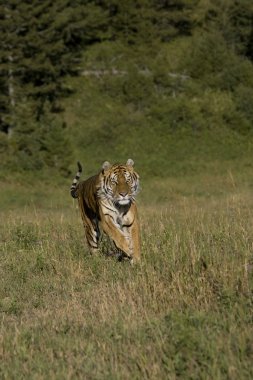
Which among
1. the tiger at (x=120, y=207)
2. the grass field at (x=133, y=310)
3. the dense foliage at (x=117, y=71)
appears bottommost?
the grass field at (x=133, y=310)

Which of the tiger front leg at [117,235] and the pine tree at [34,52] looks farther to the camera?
the pine tree at [34,52]

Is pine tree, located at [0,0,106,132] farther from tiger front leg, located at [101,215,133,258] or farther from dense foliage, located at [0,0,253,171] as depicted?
tiger front leg, located at [101,215,133,258]

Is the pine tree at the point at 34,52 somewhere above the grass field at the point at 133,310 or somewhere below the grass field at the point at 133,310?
above

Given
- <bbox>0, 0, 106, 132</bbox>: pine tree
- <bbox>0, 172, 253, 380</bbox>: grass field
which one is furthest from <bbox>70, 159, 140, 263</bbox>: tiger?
<bbox>0, 0, 106, 132</bbox>: pine tree

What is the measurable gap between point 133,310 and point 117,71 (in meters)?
31.6

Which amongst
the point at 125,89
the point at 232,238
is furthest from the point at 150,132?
the point at 232,238

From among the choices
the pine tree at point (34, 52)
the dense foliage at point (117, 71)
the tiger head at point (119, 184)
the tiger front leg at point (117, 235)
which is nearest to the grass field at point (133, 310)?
the tiger front leg at point (117, 235)

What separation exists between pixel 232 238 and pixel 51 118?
20044 millimetres

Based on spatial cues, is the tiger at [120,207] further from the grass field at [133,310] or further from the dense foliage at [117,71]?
the dense foliage at [117,71]

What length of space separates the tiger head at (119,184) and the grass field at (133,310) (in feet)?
2.29

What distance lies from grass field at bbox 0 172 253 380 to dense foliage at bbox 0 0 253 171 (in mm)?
18140

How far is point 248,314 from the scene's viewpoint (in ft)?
17.3

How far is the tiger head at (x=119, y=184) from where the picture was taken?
8.21 meters

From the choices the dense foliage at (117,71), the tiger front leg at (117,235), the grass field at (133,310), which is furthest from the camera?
the dense foliage at (117,71)
